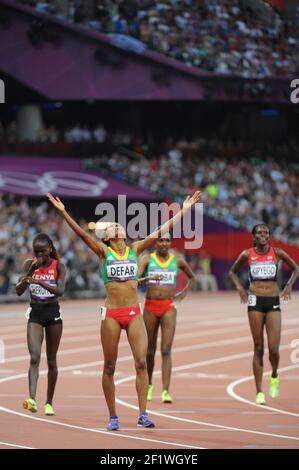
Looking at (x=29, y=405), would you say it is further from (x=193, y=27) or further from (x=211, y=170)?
(x=193, y=27)

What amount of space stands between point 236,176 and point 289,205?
2.73m

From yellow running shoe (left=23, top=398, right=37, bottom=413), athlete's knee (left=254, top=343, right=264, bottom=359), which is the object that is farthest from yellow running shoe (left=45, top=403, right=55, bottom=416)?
athlete's knee (left=254, top=343, right=264, bottom=359)

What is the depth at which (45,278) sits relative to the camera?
13.9m

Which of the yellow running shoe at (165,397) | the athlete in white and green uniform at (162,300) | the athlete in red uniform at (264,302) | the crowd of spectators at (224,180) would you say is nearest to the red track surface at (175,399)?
the yellow running shoe at (165,397)

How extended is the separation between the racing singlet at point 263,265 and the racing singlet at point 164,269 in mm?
1112

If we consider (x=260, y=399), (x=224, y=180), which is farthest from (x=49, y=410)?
(x=224, y=180)

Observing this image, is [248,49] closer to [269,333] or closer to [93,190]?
[93,190]

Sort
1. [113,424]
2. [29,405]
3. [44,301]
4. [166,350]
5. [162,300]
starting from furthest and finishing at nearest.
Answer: [162,300], [166,350], [44,301], [29,405], [113,424]

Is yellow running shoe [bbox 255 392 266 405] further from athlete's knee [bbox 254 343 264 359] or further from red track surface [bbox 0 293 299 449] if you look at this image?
athlete's knee [bbox 254 343 264 359]

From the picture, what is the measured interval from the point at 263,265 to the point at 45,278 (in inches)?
114

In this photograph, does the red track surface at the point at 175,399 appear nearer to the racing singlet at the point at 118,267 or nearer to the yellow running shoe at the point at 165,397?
the yellow running shoe at the point at 165,397

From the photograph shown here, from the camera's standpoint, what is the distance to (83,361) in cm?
2073

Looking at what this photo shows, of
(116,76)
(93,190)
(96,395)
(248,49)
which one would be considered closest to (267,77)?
(248,49)

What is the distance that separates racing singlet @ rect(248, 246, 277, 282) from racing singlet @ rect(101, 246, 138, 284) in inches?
116
